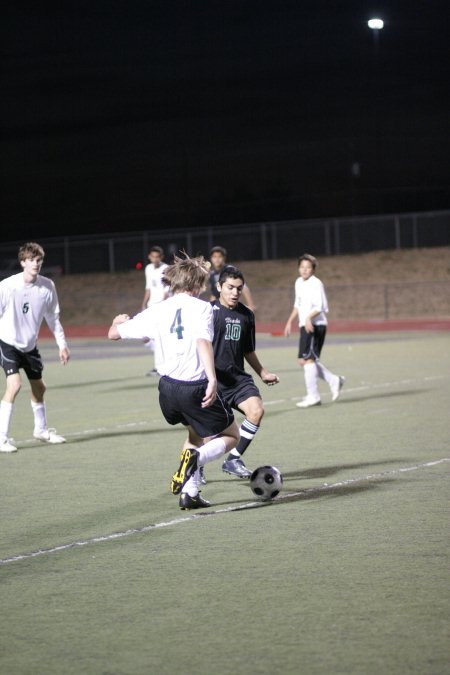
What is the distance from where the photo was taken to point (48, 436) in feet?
37.9

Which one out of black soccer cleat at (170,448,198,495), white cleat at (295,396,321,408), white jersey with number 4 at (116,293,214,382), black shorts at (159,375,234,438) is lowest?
white cleat at (295,396,321,408)

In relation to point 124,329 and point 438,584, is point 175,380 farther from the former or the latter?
point 438,584

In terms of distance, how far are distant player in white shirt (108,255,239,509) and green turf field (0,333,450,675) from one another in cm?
38

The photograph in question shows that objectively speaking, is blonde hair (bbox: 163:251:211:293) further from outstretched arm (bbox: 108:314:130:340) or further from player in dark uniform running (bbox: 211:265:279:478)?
player in dark uniform running (bbox: 211:265:279:478)

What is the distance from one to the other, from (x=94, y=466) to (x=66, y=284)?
46583 millimetres

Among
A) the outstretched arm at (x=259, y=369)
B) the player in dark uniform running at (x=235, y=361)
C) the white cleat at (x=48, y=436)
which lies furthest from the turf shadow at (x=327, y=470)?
the white cleat at (x=48, y=436)

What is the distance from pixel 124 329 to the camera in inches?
300

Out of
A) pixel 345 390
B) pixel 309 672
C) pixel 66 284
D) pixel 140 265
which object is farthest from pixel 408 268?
pixel 309 672

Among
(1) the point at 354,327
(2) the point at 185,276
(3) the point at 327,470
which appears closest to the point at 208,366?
(2) the point at 185,276

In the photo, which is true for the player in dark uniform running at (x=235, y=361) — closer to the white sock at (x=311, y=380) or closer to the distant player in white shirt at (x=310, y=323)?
the distant player in white shirt at (x=310, y=323)

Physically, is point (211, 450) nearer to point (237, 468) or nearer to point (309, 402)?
point (237, 468)

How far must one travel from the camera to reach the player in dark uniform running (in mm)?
8844

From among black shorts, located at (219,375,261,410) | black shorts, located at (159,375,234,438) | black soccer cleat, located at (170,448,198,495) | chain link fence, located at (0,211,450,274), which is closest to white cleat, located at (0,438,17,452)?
black shorts, located at (219,375,261,410)

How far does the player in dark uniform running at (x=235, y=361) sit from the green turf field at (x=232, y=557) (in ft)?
1.30
